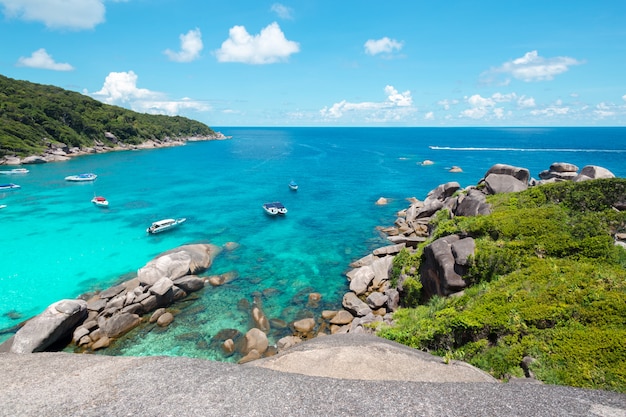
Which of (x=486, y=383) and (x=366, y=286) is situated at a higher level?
(x=486, y=383)

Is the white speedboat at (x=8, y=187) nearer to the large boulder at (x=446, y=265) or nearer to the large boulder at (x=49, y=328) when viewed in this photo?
the large boulder at (x=49, y=328)

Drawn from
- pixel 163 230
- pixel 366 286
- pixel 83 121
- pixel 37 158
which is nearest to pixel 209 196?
pixel 163 230

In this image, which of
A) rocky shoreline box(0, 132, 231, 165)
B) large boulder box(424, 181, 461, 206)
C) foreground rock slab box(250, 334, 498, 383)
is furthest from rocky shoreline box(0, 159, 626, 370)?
rocky shoreline box(0, 132, 231, 165)

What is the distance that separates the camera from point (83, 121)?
427 feet

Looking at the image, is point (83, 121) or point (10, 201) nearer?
point (10, 201)

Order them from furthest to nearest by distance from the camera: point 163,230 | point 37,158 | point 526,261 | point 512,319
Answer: point 37,158
point 163,230
point 526,261
point 512,319

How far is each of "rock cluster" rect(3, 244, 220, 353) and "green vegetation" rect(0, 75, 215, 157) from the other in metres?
106

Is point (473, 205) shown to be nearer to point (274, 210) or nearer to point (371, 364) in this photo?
point (371, 364)

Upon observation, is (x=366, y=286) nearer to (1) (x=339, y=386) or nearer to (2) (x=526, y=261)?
(2) (x=526, y=261)

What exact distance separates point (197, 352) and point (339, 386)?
48.6 ft

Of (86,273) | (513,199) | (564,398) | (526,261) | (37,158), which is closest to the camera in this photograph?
(564,398)

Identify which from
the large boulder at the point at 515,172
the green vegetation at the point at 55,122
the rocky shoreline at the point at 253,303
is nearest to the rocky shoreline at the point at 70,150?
the green vegetation at the point at 55,122

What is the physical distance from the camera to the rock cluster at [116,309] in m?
21.3

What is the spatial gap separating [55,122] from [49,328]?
5243 inches
